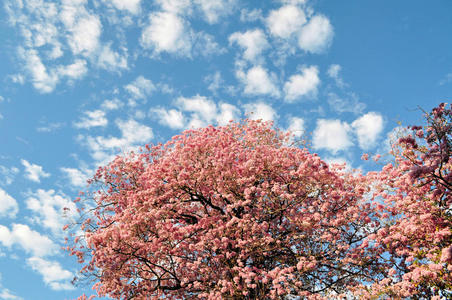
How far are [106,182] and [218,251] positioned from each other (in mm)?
8683

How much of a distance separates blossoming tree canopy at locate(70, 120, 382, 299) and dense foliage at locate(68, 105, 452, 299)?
0.18 ft

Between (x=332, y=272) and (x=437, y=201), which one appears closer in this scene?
(x=437, y=201)

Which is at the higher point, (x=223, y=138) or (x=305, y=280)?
(x=223, y=138)

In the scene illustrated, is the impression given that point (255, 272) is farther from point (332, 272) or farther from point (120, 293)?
point (120, 293)

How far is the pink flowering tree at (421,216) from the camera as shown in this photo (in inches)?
397

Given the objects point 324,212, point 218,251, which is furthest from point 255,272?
point 324,212

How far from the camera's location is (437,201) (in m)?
12.3

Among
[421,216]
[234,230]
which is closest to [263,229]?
[234,230]

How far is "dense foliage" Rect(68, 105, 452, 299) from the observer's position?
12547 millimetres

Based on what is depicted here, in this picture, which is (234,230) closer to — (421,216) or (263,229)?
(263,229)

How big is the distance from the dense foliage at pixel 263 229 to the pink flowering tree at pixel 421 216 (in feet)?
0.20

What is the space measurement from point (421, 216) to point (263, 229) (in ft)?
19.1

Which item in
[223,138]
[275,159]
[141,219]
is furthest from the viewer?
[223,138]

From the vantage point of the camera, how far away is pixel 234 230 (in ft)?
45.5
